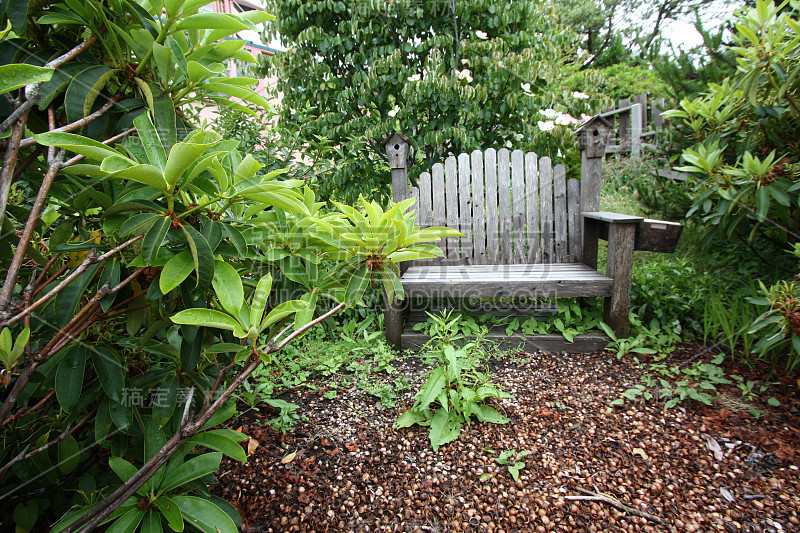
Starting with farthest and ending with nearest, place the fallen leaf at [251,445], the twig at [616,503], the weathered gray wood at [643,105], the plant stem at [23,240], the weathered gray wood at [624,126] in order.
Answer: the weathered gray wood at [624,126]
the weathered gray wood at [643,105]
the fallen leaf at [251,445]
the twig at [616,503]
the plant stem at [23,240]

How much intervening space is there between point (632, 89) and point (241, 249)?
13075 millimetres

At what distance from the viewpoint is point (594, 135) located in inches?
115

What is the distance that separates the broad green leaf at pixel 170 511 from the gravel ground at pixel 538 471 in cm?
60

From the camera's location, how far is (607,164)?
7.04 metres

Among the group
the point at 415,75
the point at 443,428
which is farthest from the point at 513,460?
the point at 415,75

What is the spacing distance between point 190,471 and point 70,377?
337 mm

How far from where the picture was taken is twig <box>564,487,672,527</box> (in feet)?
4.76

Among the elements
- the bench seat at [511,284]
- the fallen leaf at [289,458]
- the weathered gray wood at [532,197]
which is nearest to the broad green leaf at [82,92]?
the fallen leaf at [289,458]

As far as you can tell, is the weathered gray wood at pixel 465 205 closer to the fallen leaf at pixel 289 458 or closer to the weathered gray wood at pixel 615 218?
the weathered gray wood at pixel 615 218

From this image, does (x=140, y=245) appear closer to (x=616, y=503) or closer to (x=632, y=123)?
(x=616, y=503)

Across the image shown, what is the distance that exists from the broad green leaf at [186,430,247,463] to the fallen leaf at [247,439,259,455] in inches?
32.1

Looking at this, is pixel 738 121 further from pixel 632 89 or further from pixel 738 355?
pixel 632 89

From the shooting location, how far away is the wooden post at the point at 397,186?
9.20 ft

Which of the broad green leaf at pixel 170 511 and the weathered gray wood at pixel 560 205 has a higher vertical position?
the weathered gray wood at pixel 560 205
